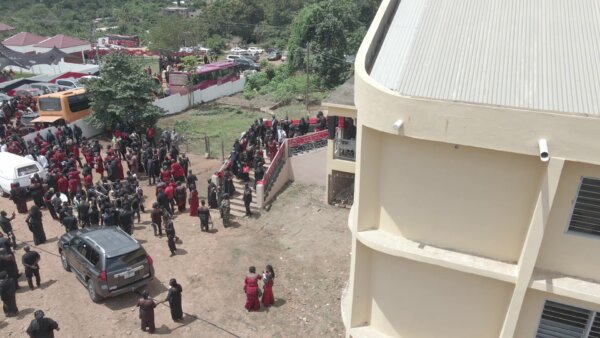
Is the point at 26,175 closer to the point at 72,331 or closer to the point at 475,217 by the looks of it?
the point at 72,331

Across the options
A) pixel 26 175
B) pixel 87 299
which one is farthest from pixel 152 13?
pixel 87 299

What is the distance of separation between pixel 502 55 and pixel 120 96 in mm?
20592

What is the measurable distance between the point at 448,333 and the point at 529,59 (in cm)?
471

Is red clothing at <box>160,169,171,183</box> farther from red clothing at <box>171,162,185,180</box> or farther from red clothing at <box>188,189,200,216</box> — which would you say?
red clothing at <box>188,189,200,216</box>

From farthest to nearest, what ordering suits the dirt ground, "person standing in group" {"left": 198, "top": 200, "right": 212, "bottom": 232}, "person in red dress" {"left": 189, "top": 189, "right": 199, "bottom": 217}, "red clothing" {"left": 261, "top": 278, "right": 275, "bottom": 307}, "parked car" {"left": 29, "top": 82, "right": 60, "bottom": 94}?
"parked car" {"left": 29, "top": 82, "right": 60, "bottom": 94} → "person in red dress" {"left": 189, "top": 189, "right": 199, "bottom": 217} → "person standing in group" {"left": 198, "top": 200, "right": 212, "bottom": 232} → "red clothing" {"left": 261, "top": 278, "right": 275, "bottom": 307} → the dirt ground

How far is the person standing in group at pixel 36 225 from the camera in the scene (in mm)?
14328

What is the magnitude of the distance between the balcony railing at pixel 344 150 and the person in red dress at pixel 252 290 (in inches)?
270

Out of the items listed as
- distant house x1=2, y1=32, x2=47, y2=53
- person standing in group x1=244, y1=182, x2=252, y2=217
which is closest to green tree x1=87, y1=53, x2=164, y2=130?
person standing in group x1=244, y1=182, x2=252, y2=217

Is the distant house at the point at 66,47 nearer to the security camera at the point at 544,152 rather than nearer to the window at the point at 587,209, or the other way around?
the security camera at the point at 544,152

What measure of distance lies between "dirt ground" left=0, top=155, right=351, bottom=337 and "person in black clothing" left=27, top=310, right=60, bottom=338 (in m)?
1.52

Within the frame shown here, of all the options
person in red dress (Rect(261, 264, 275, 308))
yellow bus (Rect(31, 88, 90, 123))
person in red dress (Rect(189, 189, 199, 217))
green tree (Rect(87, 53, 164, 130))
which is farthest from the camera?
yellow bus (Rect(31, 88, 90, 123))

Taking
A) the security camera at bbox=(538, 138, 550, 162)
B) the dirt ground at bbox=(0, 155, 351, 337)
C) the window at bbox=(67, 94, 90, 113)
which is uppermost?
the security camera at bbox=(538, 138, 550, 162)

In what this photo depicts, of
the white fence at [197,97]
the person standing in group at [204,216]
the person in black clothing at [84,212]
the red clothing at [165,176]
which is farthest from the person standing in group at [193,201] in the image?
the white fence at [197,97]

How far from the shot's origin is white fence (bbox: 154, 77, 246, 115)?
30156 mm
